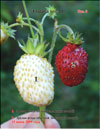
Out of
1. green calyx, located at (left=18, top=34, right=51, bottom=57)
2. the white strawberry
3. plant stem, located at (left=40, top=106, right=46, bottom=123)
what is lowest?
plant stem, located at (left=40, top=106, right=46, bottom=123)

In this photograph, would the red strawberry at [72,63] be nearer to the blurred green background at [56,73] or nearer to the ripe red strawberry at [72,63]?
the ripe red strawberry at [72,63]

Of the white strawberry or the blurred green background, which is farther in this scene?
the blurred green background

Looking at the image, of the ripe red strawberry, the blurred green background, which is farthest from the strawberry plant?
→ the blurred green background

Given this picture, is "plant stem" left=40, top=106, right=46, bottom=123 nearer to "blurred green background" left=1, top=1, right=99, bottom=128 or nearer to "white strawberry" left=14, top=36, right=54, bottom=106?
"white strawberry" left=14, top=36, right=54, bottom=106

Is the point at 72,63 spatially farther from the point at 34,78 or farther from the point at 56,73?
the point at 56,73

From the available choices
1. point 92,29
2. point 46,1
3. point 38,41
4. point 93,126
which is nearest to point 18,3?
point 46,1

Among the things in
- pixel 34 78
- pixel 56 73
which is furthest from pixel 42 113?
pixel 56 73

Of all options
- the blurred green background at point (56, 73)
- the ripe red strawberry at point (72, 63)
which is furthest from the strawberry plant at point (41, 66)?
the blurred green background at point (56, 73)
